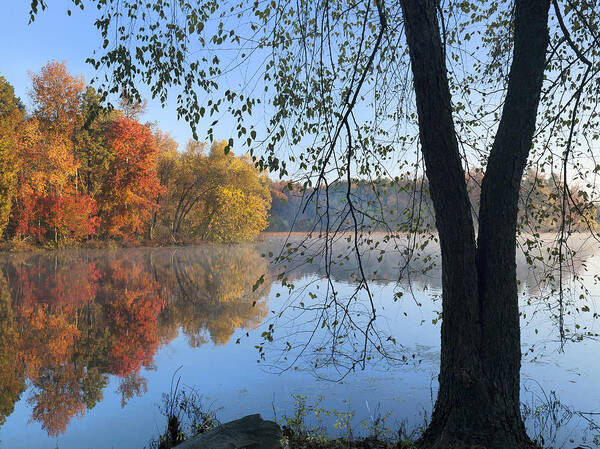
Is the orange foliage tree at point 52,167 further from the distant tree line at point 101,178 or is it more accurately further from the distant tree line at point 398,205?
the distant tree line at point 398,205

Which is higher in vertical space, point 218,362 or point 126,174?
point 126,174

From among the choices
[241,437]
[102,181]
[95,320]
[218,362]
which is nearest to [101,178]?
[102,181]

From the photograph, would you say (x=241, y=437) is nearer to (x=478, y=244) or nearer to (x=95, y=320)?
(x=478, y=244)

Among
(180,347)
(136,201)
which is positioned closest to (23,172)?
(136,201)

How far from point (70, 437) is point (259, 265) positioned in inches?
637

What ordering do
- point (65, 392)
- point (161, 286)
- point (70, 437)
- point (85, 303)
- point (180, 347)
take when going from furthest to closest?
point (161, 286), point (85, 303), point (180, 347), point (65, 392), point (70, 437)

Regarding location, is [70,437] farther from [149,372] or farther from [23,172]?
[23,172]

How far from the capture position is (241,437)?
3719mm

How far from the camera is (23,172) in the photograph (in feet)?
77.6

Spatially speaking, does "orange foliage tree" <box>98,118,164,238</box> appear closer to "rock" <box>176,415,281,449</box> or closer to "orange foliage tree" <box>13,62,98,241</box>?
"orange foliage tree" <box>13,62,98,241</box>

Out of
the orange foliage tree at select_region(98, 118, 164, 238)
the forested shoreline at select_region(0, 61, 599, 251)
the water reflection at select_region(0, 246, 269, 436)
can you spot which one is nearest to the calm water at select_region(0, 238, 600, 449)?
the water reflection at select_region(0, 246, 269, 436)

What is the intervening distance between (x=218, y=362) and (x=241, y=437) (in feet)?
13.3

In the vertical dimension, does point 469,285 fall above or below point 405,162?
below

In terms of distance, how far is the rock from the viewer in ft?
11.6
